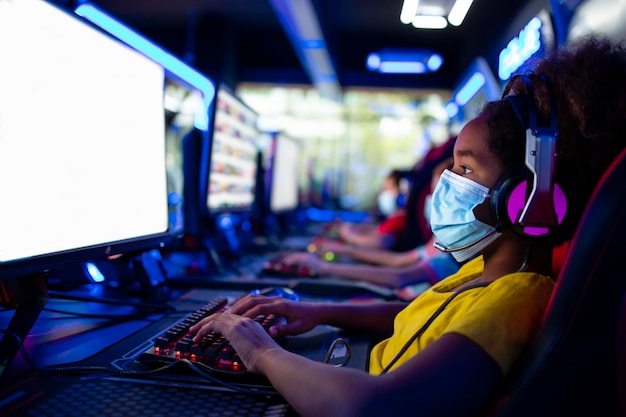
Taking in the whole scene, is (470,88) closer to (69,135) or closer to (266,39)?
(266,39)

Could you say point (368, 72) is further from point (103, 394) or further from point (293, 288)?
point (103, 394)

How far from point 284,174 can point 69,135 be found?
7.05ft

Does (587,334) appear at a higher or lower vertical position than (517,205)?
lower

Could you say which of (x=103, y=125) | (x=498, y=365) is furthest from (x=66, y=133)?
(x=498, y=365)

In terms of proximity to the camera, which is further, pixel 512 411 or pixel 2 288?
pixel 2 288

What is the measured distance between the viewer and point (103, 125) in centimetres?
93

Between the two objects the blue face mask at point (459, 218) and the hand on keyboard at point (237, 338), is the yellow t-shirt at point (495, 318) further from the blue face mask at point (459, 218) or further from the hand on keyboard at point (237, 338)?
the hand on keyboard at point (237, 338)

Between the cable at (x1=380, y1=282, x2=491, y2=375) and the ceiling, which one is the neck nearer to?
the cable at (x1=380, y1=282, x2=491, y2=375)

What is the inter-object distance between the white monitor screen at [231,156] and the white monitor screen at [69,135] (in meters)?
0.50

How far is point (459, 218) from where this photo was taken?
2.72 ft

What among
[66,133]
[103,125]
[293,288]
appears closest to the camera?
[66,133]

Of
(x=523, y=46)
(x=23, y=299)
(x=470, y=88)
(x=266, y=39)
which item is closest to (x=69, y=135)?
(x=23, y=299)

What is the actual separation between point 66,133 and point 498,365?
73 cm

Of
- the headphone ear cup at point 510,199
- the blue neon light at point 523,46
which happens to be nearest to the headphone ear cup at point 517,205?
the headphone ear cup at point 510,199
